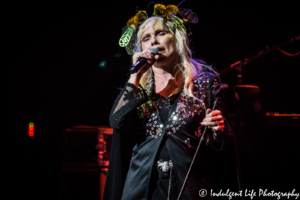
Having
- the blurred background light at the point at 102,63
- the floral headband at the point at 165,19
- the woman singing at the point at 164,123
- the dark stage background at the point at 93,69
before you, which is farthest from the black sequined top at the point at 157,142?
the blurred background light at the point at 102,63

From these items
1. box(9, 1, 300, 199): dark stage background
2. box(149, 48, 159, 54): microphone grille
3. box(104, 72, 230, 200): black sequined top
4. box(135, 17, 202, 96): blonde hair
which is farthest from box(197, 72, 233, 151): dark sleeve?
box(9, 1, 300, 199): dark stage background

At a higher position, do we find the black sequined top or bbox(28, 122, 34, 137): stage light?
the black sequined top

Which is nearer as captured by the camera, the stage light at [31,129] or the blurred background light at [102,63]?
the blurred background light at [102,63]

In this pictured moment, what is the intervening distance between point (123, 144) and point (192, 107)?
437 millimetres

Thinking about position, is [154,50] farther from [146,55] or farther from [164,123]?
[164,123]

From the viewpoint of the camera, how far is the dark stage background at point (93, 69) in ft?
8.29

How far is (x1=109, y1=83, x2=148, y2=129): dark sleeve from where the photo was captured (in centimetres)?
123

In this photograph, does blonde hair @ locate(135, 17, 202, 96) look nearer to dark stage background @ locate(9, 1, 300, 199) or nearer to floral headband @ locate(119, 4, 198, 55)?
floral headband @ locate(119, 4, 198, 55)

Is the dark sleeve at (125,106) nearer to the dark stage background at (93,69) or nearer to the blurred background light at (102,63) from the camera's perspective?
the dark stage background at (93,69)

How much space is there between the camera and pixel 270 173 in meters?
1.96

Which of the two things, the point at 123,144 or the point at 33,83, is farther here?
the point at 33,83

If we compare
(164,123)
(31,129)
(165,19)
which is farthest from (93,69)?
(164,123)

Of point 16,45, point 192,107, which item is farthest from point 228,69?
point 16,45

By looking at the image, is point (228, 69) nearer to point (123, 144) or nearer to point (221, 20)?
point (221, 20)
